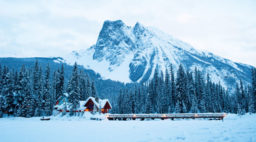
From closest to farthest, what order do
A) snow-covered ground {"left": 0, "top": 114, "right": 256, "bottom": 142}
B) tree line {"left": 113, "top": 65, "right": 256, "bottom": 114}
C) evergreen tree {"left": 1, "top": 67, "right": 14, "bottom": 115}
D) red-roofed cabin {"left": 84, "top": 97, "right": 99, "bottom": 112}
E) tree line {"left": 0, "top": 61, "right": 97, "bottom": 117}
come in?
snow-covered ground {"left": 0, "top": 114, "right": 256, "bottom": 142}, evergreen tree {"left": 1, "top": 67, "right": 14, "bottom": 115}, tree line {"left": 0, "top": 61, "right": 97, "bottom": 117}, tree line {"left": 113, "top": 65, "right": 256, "bottom": 114}, red-roofed cabin {"left": 84, "top": 97, "right": 99, "bottom": 112}

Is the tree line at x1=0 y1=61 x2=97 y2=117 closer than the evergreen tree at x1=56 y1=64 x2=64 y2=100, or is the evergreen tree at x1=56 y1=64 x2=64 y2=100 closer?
the tree line at x1=0 y1=61 x2=97 y2=117

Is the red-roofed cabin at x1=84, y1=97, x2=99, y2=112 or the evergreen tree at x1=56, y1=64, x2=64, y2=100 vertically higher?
the evergreen tree at x1=56, y1=64, x2=64, y2=100

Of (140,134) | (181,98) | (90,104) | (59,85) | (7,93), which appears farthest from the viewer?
(59,85)

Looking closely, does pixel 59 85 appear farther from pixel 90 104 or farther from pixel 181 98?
pixel 181 98

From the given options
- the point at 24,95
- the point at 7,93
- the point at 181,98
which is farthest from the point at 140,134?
the point at 7,93

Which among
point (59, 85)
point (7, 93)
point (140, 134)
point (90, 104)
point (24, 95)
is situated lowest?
point (140, 134)

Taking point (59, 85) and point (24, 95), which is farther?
point (59, 85)

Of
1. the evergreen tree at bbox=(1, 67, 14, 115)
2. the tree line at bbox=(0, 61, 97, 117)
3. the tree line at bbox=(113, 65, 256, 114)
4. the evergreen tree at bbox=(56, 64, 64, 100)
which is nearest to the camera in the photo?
the evergreen tree at bbox=(1, 67, 14, 115)

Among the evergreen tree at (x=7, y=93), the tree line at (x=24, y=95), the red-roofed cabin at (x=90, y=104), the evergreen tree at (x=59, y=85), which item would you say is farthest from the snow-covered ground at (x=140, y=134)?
the evergreen tree at (x=59, y=85)

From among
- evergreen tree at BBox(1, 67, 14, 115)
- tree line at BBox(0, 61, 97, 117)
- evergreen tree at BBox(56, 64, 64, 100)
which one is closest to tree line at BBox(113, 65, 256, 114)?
evergreen tree at BBox(56, 64, 64, 100)

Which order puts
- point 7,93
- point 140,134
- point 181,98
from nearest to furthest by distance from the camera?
1. point 140,134
2. point 7,93
3. point 181,98

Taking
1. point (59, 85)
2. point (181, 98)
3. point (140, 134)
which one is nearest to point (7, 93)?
point (59, 85)

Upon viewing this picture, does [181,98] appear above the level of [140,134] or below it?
above

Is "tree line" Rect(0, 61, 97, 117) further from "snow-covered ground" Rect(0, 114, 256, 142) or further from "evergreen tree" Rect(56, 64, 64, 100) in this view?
"snow-covered ground" Rect(0, 114, 256, 142)
